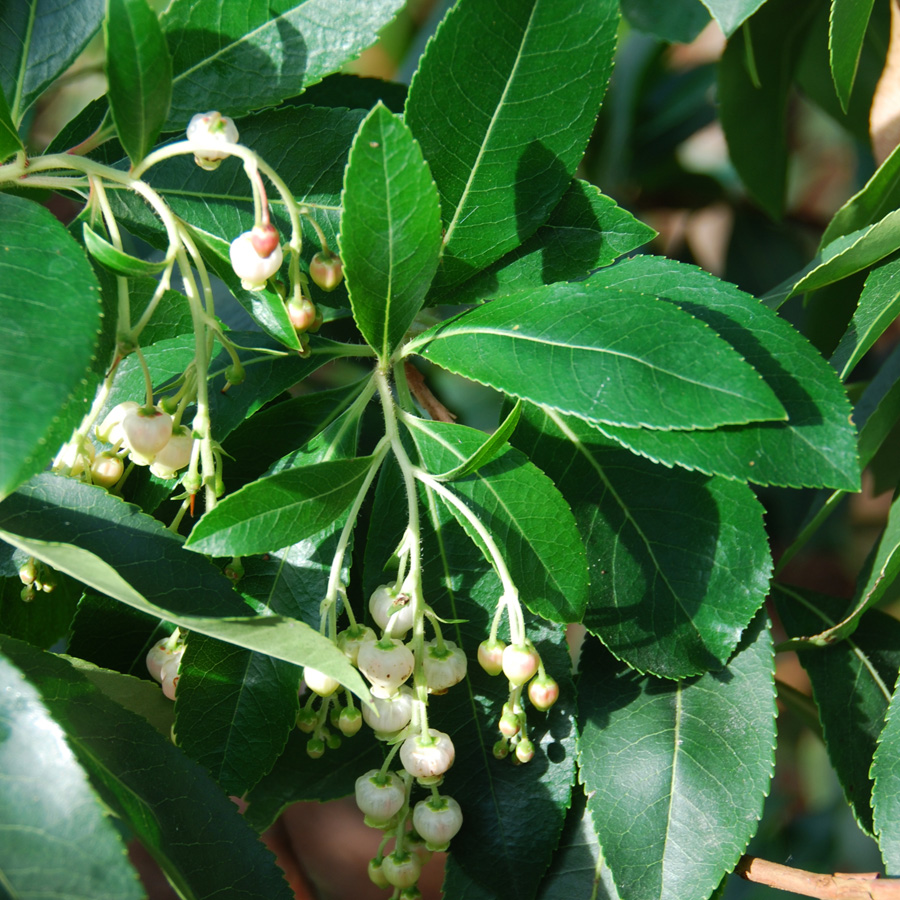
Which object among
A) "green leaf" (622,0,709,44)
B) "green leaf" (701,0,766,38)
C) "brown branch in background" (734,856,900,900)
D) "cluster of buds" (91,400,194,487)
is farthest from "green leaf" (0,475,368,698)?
"green leaf" (622,0,709,44)

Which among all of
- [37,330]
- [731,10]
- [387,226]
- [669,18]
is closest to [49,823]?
[37,330]

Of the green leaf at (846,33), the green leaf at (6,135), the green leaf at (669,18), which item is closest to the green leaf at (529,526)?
the green leaf at (6,135)

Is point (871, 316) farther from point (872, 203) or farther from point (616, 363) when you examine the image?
point (616, 363)

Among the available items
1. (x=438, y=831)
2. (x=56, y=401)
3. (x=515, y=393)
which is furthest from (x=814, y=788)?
(x=56, y=401)

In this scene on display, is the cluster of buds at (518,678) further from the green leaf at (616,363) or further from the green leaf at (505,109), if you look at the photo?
the green leaf at (505,109)

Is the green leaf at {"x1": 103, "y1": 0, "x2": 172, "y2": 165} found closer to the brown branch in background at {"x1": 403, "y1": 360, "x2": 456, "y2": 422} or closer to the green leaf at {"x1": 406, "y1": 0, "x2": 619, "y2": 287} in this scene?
the green leaf at {"x1": 406, "y1": 0, "x2": 619, "y2": 287}

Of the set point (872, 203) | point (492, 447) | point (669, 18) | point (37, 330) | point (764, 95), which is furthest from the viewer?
point (764, 95)

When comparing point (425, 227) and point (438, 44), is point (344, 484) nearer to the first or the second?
point (425, 227)
